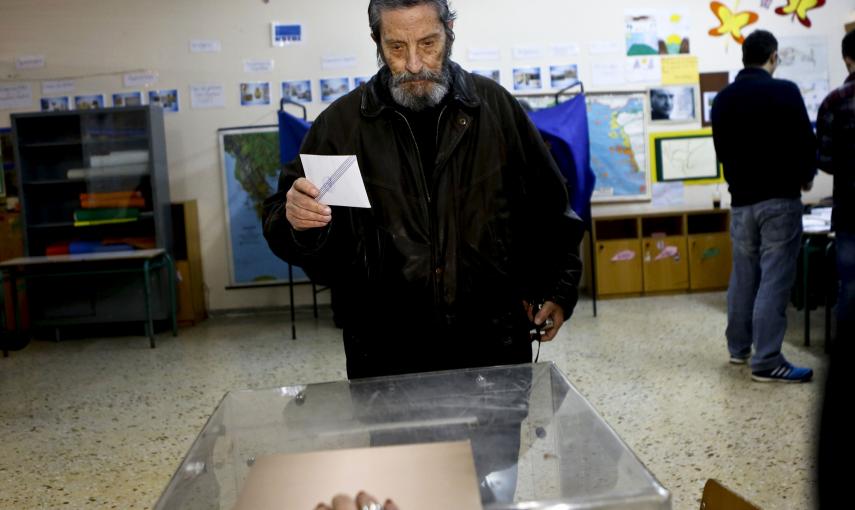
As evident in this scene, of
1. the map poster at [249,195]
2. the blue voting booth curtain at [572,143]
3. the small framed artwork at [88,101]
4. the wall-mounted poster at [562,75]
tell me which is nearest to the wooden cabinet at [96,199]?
the small framed artwork at [88,101]

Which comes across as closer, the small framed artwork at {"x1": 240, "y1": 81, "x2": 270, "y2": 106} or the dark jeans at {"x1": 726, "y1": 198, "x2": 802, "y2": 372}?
the dark jeans at {"x1": 726, "y1": 198, "x2": 802, "y2": 372}

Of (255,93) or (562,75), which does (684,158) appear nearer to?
(562,75)

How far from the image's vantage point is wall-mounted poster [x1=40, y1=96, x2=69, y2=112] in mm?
6270

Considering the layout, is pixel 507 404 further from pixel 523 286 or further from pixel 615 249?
pixel 615 249

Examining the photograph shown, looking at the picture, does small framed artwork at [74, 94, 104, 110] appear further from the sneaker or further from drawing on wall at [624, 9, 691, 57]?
the sneaker

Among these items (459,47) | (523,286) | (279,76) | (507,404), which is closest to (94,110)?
(279,76)

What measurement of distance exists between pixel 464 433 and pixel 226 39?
5.81 m

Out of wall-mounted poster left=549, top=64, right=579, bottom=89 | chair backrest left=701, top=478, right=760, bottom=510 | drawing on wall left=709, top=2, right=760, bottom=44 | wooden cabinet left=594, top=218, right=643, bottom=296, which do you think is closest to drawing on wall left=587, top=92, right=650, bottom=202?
wall-mounted poster left=549, top=64, right=579, bottom=89

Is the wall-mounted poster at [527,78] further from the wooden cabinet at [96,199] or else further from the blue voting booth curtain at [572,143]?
the wooden cabinet at [96,199]

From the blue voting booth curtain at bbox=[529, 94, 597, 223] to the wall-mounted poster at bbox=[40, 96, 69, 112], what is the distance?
3968 mm

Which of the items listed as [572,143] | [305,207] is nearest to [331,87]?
[572,143]

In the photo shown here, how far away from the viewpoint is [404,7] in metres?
1.58

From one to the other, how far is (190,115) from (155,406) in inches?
129

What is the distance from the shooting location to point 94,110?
230 inches
